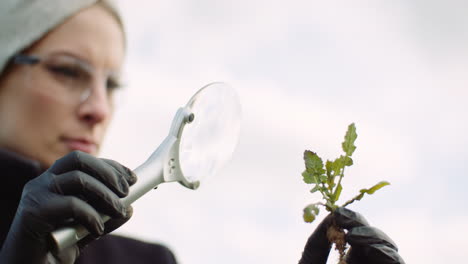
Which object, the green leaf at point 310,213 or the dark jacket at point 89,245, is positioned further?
the dark jacket at point 89,245

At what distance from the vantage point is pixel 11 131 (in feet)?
11.2

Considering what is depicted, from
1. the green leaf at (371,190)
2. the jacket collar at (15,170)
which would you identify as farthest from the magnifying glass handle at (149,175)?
the jacket collar at (15,170)

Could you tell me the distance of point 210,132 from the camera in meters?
2.60

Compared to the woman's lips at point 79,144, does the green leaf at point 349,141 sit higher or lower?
higher

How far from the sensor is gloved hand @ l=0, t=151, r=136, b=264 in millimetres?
2023

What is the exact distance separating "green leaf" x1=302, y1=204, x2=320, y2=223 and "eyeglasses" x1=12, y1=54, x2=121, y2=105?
7.06 feet

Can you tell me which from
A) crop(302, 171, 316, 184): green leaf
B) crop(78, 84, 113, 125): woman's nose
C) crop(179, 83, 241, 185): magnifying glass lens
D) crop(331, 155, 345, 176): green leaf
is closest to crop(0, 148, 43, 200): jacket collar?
crop(78, 84, 113, 125): woman's nose

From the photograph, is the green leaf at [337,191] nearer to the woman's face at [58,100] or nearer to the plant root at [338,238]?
the plant root at [338,238]

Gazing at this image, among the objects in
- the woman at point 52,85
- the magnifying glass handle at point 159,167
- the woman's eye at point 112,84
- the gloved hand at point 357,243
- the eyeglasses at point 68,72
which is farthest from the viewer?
the woman's eye at point 112,84

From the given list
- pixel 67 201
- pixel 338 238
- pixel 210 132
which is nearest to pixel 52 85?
pixel 210 132

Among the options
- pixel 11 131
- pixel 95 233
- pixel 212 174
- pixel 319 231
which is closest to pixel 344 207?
pixel 319 231

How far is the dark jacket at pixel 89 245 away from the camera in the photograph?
10.3ft

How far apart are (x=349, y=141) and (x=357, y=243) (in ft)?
1.77

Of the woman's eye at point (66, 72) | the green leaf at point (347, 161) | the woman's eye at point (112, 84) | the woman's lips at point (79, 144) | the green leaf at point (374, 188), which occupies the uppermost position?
the woman's eye at point (66, 72)
